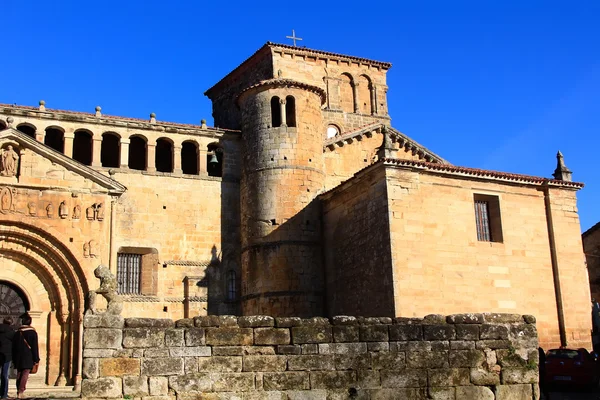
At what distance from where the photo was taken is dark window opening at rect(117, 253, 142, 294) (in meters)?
24.2

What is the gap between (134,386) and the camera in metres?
10.1

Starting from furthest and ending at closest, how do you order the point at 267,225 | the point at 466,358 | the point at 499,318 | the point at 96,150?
the point at 267,225 < the point at 96,150 < the point at 499,318 < the point at 466,358

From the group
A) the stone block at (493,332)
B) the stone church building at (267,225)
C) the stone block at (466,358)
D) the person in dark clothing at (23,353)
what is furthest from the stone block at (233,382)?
the stone church building at (267,225)

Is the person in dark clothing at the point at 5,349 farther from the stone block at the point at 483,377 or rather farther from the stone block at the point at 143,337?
the stone block at the point at 483,377

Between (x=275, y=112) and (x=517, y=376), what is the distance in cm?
1664

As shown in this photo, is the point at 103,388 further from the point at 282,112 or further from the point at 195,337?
the point at 282,112

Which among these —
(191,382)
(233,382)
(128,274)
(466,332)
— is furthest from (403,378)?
(128,274)

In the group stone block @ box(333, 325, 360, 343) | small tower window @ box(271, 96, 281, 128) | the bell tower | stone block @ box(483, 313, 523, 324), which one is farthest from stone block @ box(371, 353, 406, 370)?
small tower window @ box(271, 96, 281, 128)

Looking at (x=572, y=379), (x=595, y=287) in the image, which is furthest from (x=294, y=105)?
(x=595, y=287)

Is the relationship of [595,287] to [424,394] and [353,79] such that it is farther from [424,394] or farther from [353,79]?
[424,394]

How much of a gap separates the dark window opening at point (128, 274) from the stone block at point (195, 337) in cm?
1435

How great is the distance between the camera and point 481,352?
1136 cm

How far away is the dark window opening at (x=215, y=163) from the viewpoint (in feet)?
87.4

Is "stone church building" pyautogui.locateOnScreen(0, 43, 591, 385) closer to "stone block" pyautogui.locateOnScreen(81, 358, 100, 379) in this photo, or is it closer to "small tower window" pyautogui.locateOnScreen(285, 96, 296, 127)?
"small tower window" pyautogui.locateOnScreen(285, 96, 296, 127)
